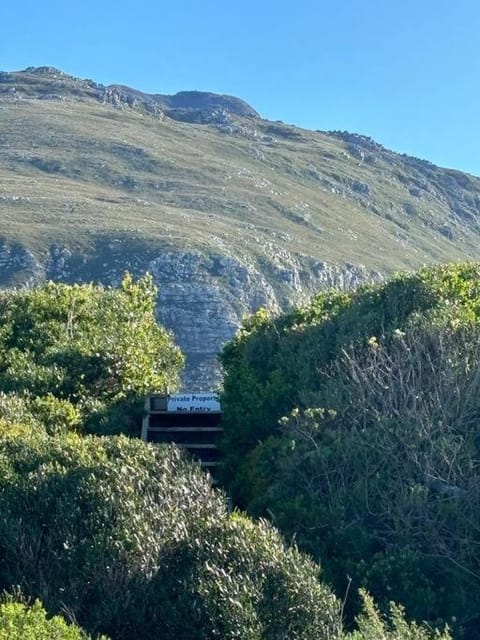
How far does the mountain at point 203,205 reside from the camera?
231 ft

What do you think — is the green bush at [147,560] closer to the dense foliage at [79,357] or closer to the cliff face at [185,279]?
the dense foliage at [79,357]

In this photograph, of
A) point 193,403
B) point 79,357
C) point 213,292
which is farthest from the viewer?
point 213,292

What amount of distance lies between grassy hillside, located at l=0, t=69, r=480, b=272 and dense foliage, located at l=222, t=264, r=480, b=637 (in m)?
59.8

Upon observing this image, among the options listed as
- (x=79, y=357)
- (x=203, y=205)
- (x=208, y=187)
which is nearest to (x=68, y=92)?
(x=208, y=187)

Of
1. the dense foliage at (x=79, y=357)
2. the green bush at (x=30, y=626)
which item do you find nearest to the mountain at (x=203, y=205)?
the dense foliage at (x=79, y=357)

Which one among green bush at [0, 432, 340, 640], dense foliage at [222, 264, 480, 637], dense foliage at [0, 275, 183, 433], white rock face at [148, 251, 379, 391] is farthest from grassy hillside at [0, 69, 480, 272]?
green bush at [0, 432, 340, 640]

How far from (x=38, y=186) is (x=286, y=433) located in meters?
81.6

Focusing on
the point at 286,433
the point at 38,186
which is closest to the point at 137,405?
the point at 286,433

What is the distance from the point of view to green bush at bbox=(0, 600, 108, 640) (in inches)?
260

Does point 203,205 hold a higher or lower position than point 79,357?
higher

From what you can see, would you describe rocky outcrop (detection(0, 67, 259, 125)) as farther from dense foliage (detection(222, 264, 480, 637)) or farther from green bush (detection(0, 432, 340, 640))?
green bush (detection(0, 432, 340, 640))

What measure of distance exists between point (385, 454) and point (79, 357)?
281 inches

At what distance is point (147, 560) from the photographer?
27.8 feet

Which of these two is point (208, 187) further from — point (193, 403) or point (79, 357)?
point (193, 403)
